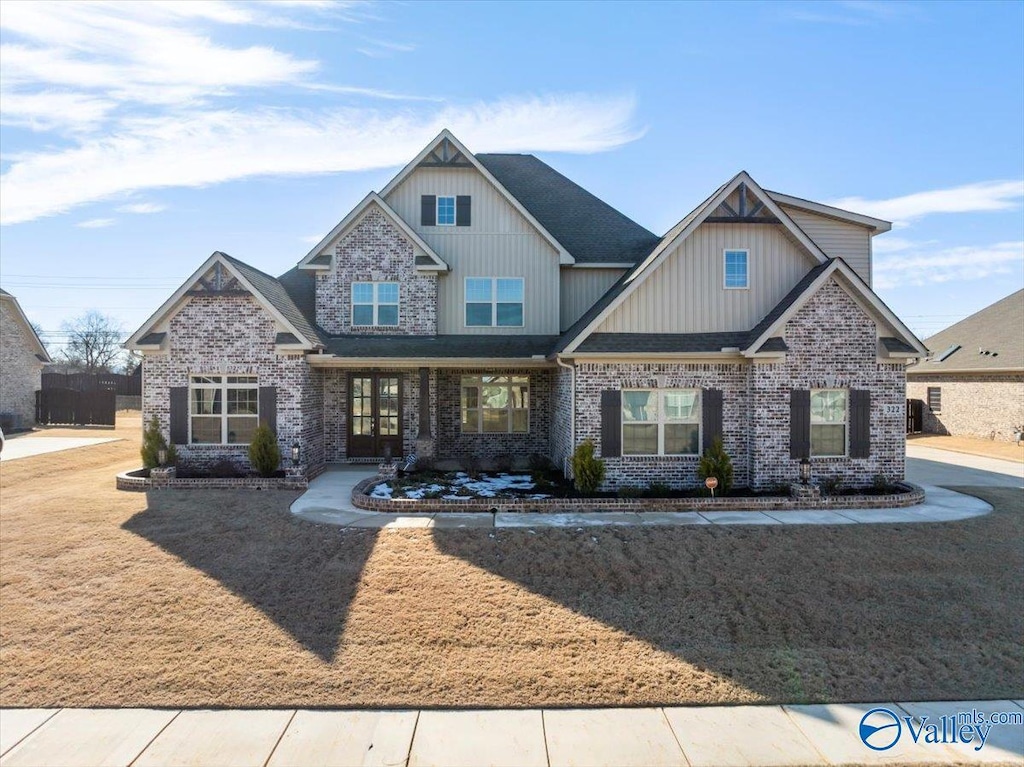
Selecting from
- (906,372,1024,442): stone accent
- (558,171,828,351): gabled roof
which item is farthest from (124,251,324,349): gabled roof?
(906,372,1024,442): stone accent

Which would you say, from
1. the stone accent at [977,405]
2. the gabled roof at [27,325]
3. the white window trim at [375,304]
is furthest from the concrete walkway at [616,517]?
the gabled roof at [27,325]

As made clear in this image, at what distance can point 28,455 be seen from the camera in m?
17.5

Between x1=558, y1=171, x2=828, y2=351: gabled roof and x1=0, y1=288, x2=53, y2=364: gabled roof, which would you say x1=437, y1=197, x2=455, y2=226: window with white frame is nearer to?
x1=558, y1=171, x2=828, y2=351: gabled roof

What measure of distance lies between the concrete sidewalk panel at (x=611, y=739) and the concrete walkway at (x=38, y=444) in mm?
19171

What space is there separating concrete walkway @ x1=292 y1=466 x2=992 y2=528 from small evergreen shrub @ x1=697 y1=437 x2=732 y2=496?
0.93 metres

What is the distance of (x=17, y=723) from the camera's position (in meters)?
4.92

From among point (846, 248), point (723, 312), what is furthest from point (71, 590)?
point (846, 248)

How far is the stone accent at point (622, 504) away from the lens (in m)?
10.9

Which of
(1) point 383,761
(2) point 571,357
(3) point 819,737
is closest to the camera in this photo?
(1) point 383,761

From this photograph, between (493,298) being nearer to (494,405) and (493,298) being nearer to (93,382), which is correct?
(494,405)

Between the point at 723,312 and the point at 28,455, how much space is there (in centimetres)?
2092

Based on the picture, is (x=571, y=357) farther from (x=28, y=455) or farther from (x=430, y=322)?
(x=28, y=455)

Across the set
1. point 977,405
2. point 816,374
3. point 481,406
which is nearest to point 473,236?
point 481,406

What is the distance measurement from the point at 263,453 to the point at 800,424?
40.0ft
